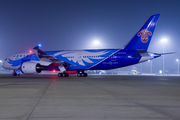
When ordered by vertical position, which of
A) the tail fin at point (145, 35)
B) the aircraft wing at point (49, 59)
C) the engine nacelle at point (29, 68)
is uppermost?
the tail fin at point (145, 35)

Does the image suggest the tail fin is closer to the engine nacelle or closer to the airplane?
the airplane

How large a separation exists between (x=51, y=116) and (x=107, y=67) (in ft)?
73.5

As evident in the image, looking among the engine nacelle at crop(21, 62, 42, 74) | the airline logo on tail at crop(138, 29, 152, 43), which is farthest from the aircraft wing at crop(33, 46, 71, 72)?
the airline logo on tail at crop(138, 29, 152, 43)

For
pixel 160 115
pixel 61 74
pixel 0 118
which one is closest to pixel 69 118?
pixel 0 118

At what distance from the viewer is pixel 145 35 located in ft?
85.3

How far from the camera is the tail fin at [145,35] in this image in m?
25.6

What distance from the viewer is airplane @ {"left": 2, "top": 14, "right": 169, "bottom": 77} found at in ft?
84.1

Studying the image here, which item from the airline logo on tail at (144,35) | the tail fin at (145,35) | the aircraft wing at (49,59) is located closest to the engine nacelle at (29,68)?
the aircraft wing at (49,59)

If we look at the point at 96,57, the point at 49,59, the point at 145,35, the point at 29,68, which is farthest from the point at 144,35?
the point at 29,68

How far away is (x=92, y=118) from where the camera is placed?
470 cm

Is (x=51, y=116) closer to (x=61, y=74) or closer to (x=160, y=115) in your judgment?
(x=160, y=115)

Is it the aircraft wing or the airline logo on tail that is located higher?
the airline logo on tail

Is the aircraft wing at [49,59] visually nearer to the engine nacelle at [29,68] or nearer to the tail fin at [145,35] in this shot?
the engine nacelle at [29,68]

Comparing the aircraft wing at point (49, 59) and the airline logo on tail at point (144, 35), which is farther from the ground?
the airline logo on tail at point (144, 35)
